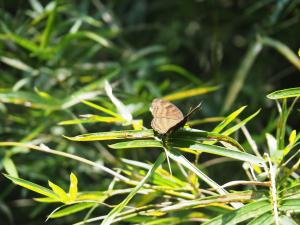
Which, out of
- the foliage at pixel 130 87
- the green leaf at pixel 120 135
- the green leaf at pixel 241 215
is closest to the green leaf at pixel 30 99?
the foliage at pixel 130 87

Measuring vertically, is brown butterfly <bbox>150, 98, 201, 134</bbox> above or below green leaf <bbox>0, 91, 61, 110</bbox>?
below

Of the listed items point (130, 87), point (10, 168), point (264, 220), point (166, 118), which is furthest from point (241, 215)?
point (130, 87)

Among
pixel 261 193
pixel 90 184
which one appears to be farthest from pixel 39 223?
pixel 261 193

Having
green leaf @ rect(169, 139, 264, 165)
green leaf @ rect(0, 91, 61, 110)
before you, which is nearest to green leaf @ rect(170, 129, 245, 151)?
green leaf @ rect(169, 139, 264, 165)

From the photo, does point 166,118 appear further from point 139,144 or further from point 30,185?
point 30,185

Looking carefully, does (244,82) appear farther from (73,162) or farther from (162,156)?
(162,156)

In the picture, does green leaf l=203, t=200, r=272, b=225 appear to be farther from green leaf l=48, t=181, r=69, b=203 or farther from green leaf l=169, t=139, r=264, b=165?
green leaf l=48, t=181, r=69, b=203
